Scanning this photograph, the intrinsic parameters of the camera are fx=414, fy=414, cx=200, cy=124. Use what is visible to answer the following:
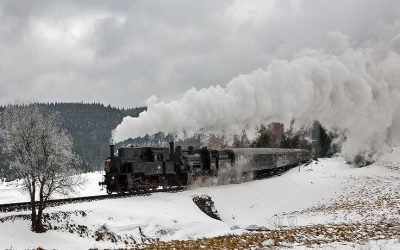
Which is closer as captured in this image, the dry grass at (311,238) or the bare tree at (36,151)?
the dry grass at (311,238)

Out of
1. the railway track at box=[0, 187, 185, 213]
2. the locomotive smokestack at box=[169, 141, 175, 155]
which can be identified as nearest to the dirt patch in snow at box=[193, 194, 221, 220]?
the railway track at box=[0, 187, 185, 213]

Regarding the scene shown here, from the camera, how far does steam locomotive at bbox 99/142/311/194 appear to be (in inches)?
1114

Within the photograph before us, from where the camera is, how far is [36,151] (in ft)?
64.4

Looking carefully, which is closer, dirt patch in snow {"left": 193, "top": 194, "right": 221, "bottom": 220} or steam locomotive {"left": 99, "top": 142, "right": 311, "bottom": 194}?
dirt patch in snow {"left": 193, "top": 194, "right": 221, "bottom": 220}

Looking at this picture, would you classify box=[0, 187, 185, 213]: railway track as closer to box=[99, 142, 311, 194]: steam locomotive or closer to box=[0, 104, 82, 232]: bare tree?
box=[99, 142, 311, 194]: steam locomotive

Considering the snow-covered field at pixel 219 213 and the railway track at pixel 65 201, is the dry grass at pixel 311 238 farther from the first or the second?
the railway track at pixel 65 201

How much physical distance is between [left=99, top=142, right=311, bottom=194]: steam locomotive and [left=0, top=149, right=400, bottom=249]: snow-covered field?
2223 mm

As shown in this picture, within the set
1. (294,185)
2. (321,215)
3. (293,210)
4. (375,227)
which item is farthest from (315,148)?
(375,227)

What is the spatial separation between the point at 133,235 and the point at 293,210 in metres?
12.9

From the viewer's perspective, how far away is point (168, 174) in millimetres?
31625

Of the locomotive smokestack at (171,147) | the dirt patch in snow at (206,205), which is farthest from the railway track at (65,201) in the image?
the dirt patch in snow at (206,205)

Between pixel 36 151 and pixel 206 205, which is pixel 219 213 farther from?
pixel 36 151

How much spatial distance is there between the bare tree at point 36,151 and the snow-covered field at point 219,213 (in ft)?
4.49

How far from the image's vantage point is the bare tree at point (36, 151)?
19266 mm
